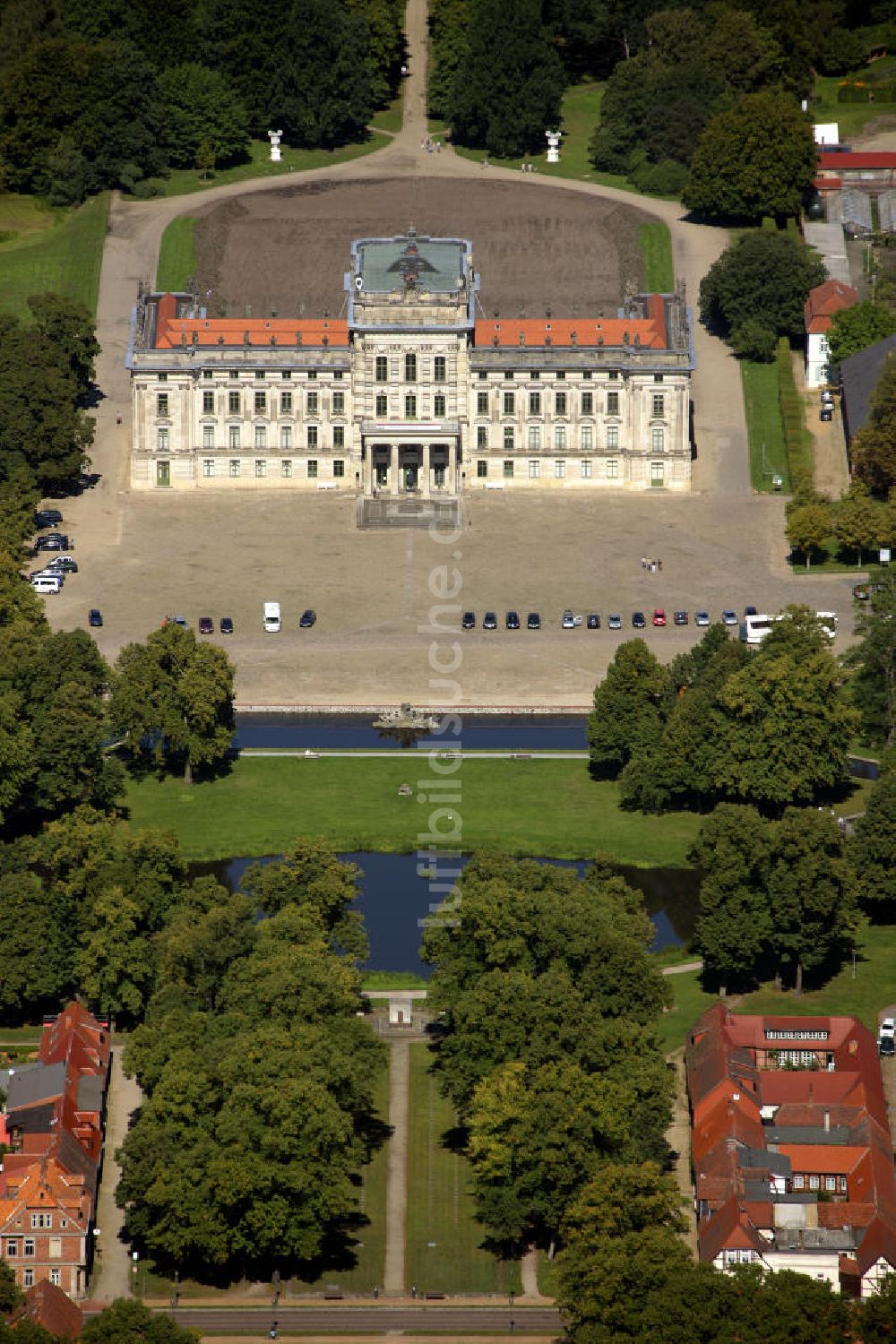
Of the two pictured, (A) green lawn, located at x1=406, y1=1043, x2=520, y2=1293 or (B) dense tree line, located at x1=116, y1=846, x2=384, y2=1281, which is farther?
(A) green lawn, located at x1=406, y1=1043, x2=520, y2=1293

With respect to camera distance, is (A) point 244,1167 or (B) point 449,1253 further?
(B) point 449,1253

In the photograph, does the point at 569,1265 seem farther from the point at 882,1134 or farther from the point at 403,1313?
the point at 882,1134

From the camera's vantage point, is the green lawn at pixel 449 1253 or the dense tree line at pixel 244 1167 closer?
the dense tree line at pixel 244 1167

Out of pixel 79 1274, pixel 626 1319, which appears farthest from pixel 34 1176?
pixel 626 1319

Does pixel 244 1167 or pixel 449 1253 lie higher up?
pixel 244 1167

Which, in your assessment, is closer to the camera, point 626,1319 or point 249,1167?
point 626,1319

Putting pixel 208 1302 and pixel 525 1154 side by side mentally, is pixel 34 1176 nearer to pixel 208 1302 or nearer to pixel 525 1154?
pixel 208 1302

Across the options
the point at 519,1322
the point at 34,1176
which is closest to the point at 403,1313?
the point at 519,1322

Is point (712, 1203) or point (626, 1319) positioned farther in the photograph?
point (712, 1203)

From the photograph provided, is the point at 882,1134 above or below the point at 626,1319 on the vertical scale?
above
